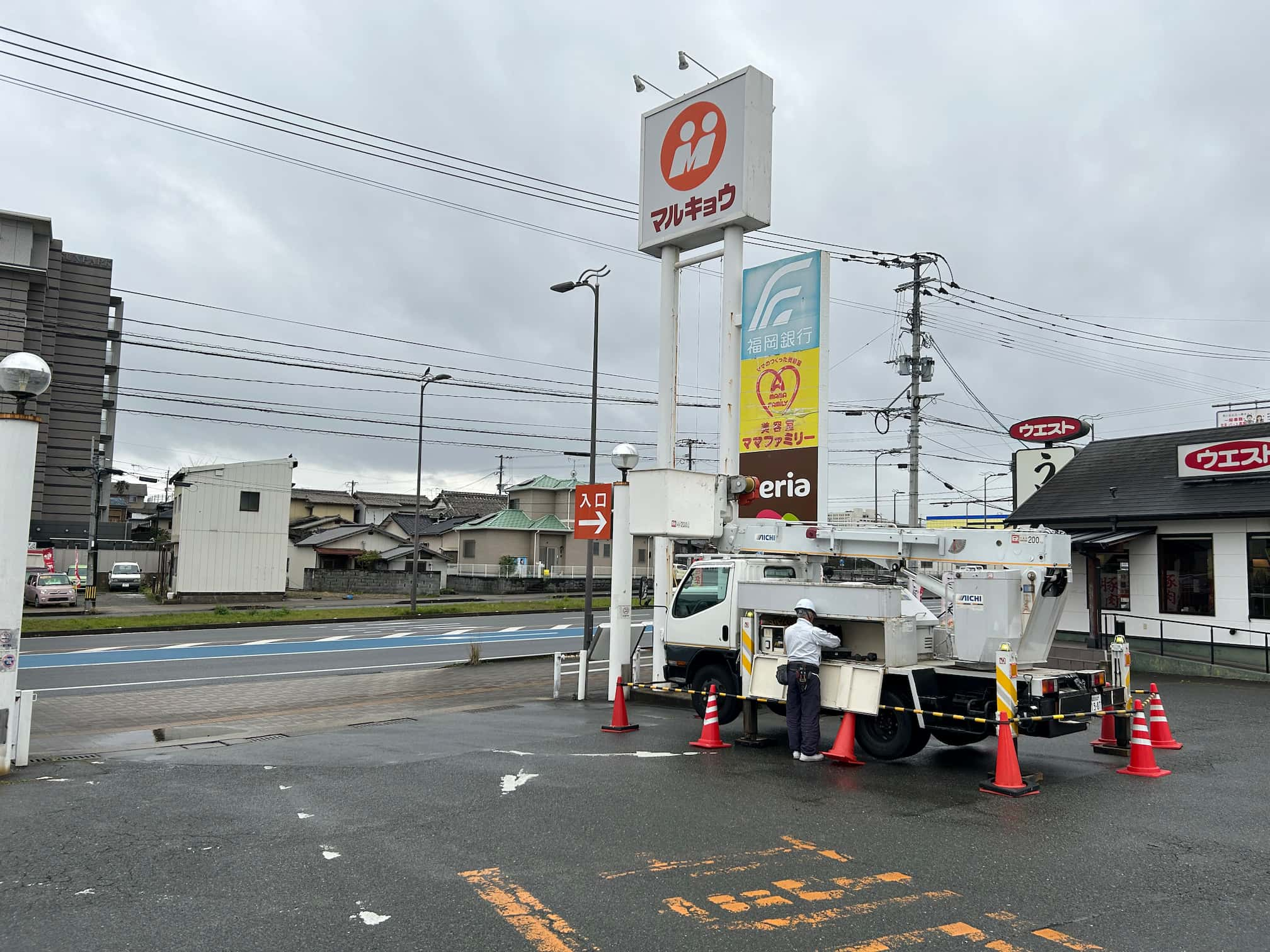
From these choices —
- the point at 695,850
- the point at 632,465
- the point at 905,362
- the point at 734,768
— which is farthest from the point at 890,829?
the point at 905,362

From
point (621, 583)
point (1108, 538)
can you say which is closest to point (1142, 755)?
point (621, 583)

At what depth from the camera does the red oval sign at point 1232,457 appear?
64.5 ft

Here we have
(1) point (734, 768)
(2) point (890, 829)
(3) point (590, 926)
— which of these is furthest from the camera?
(1) point (734, 768)

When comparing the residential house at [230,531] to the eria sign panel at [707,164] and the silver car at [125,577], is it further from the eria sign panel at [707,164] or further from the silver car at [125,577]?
the eria sign panel at [707,164]

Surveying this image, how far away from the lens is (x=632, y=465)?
1460 centimetres

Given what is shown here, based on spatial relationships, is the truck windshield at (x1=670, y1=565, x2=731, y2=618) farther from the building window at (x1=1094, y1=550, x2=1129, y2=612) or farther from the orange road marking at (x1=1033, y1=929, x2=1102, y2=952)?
the building window at (x1=1094, y1=550, x2=1129, y2=612)

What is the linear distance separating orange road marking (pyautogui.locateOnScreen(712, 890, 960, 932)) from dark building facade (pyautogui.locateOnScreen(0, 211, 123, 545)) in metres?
56.1

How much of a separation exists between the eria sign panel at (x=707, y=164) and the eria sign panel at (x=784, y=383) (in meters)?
1.26

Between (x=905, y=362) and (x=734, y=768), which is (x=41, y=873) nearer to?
(x=734, y=768)

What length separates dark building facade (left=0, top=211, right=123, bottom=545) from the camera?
54156mm

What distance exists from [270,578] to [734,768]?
135ft

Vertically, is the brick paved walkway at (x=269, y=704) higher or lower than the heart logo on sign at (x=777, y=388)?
lower

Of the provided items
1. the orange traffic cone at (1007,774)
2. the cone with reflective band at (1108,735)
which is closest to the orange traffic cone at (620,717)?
the orange traffic cone at (1007,774)

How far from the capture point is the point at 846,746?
998 centimetres
